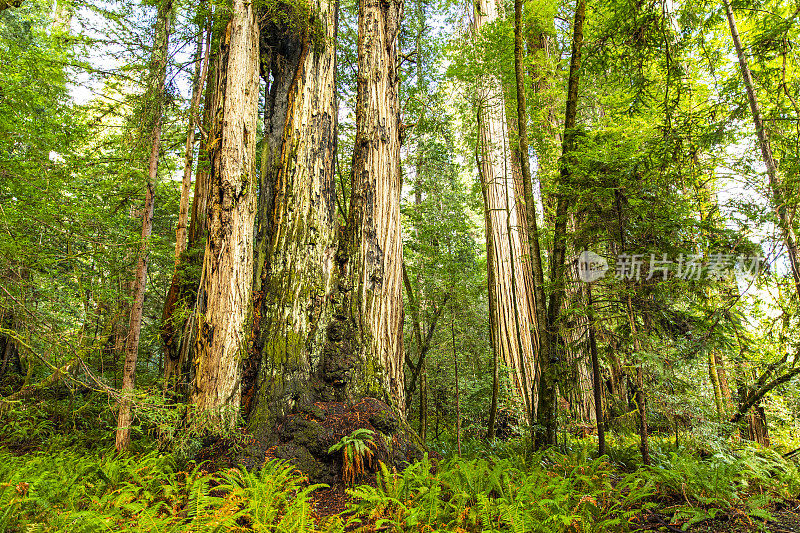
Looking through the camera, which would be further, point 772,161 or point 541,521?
point 772,161

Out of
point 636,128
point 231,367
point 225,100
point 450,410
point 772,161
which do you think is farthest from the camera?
point 450,410

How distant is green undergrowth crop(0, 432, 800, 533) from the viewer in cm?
262

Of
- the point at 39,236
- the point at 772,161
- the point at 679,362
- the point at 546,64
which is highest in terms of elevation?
the point at 546,64

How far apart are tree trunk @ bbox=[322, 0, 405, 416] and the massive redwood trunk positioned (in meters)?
1.81

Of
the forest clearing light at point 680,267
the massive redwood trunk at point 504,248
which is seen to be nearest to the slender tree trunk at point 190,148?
the massive redwood trunk at point 504,248

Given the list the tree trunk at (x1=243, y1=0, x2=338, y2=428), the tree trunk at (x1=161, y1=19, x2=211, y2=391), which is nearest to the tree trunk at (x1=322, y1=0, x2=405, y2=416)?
the tree trunk at (x1=243, y1=0, x2=338, y2=428)

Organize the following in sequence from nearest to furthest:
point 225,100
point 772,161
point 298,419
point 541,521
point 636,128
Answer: point 541,521, point 772,161, point 298,419, point 225,100, point 636,128

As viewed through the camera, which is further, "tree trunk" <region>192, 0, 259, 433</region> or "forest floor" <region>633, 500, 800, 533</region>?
"tree trunk" <region>192, 0, 259, 433</region>

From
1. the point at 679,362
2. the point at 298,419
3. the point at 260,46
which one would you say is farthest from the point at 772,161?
the point at 260,46

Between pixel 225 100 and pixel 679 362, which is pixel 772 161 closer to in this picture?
pixel 679 362

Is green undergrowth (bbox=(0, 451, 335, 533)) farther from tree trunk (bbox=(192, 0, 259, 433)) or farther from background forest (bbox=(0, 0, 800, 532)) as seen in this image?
tree trunk (bbox=(192, 0, 259, 433))

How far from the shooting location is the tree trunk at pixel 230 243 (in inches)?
164

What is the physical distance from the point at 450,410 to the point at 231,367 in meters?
5.98

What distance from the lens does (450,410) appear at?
8.95 metres
